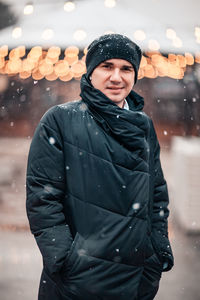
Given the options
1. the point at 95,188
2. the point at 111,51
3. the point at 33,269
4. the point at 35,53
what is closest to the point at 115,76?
the point at 111,51

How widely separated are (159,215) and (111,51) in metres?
0.85

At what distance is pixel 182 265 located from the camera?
3.74 meters

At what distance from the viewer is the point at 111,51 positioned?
5.73ft

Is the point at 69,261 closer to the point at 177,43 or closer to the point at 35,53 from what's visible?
the point at 177,43

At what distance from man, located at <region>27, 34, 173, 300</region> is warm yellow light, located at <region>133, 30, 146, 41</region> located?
2.79m

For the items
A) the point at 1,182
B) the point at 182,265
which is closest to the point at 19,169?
the point at 1,182

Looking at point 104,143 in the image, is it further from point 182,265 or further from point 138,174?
point 182,265

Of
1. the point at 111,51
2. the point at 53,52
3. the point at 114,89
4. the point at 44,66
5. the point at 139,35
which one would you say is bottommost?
the point at 44,66

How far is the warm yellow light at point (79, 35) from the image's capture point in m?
4.43

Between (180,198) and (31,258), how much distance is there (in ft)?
7.12

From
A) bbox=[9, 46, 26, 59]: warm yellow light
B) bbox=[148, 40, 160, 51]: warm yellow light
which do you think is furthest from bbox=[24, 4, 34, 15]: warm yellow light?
bbox=[148, 40, 160, 51]: warm yellow light

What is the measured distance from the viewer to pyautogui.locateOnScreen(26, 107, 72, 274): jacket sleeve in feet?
5.39

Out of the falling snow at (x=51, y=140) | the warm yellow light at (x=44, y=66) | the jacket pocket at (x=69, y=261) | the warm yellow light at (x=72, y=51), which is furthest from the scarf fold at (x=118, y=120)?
the warm yellow light at (x=44, y=66)

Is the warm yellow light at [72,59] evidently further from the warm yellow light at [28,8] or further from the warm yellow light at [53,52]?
the warm yellow light at [28,8]
